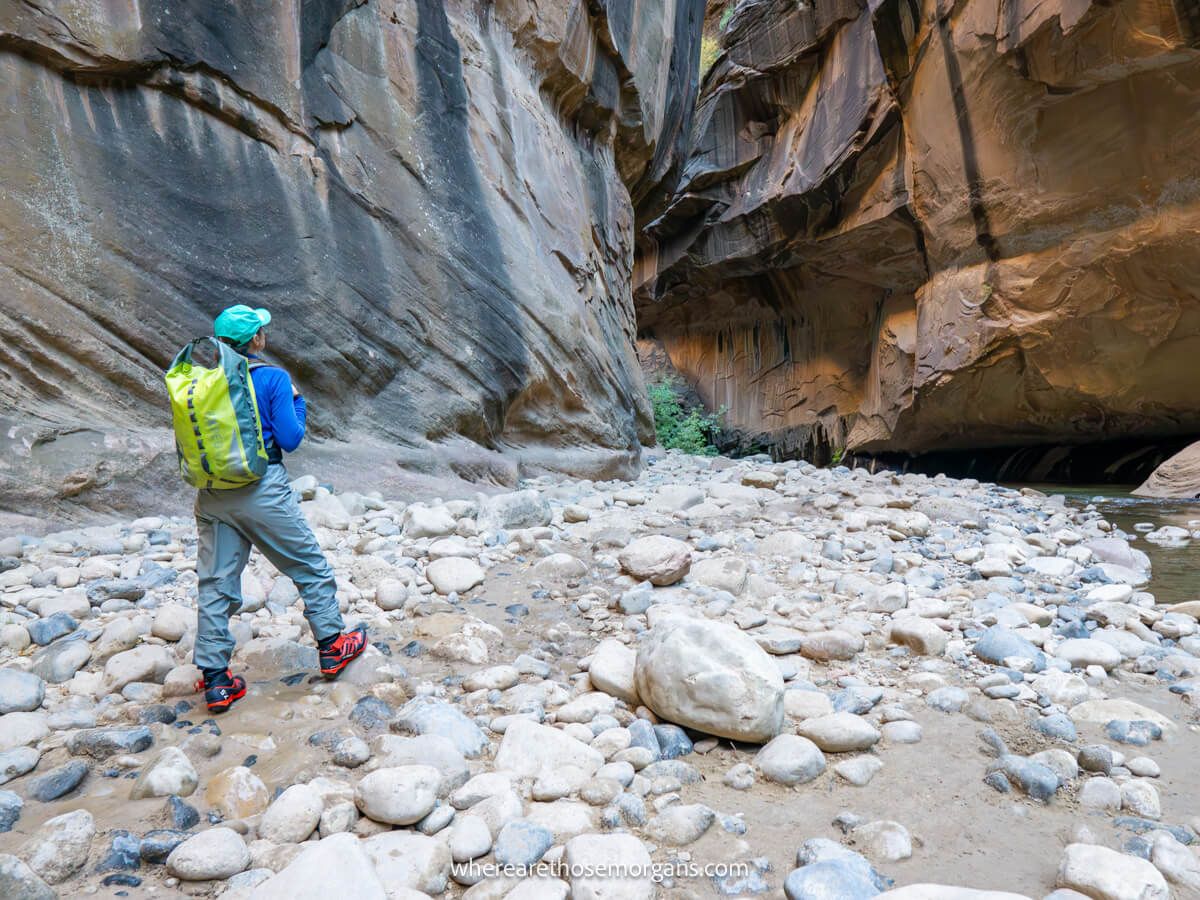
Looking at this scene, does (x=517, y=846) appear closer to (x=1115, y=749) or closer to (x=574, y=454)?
(x=1115, y=749)

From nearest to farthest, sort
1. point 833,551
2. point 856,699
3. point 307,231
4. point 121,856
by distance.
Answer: point 121,856 < point 856,699 < point 833,551 < point 307,231

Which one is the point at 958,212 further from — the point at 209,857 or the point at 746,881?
the point at 209,857

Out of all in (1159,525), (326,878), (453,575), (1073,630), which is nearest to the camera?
(326,878)

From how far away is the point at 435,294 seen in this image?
5.21 metres

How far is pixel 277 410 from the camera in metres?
1.94

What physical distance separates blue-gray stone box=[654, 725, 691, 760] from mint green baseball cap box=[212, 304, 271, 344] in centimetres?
164

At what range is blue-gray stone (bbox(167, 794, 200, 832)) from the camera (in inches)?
50.0

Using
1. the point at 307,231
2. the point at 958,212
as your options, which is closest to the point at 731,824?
the point at 307,231

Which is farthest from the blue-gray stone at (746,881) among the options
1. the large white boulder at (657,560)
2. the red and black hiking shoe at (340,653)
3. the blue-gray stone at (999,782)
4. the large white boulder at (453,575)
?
the large white boulder at (453,575)

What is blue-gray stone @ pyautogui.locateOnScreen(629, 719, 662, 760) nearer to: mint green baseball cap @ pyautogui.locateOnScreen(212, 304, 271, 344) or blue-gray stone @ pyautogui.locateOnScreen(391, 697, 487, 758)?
blue-gray stone @ pyautogui.locateOnScreen(391, 697, 487, 758)

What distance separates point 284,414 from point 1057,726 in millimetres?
2329

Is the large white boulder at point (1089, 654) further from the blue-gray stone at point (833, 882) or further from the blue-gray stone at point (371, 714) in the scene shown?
the blue-gray stone at point (371, 714)

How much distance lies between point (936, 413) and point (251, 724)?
501 inches

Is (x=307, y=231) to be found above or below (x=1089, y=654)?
above
